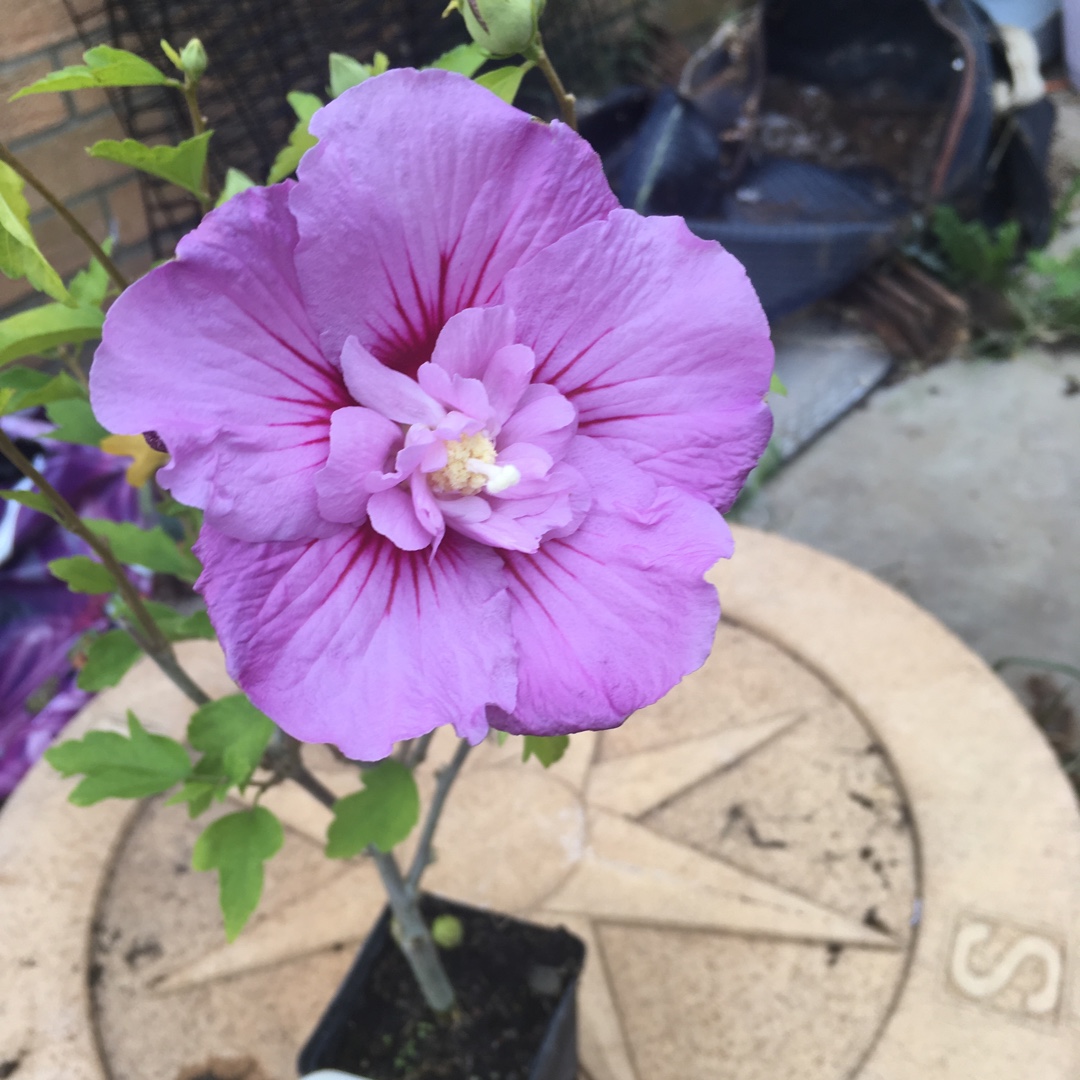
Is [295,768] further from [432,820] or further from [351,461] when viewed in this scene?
[351,461]

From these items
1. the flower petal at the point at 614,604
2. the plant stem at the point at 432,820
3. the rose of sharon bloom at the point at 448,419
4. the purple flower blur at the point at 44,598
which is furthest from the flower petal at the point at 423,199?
the purple flower blur at the point at 44,598

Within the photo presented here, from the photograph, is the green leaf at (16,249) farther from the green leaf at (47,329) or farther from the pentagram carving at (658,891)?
the pentagram carving at (658,891)

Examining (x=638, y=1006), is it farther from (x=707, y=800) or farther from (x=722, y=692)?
(x=722, y=692)

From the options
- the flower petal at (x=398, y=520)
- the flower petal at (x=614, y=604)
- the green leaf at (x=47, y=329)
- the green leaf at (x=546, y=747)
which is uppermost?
the green leaf at (x=47, y=329)

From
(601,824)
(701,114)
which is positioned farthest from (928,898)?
(701,114)

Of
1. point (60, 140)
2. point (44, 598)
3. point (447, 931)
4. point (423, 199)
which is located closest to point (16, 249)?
point (423, 199)

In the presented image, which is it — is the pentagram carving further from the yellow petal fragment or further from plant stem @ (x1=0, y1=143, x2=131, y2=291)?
plant stem @ (x1=0, y1=143, x2=131, y2=291)
